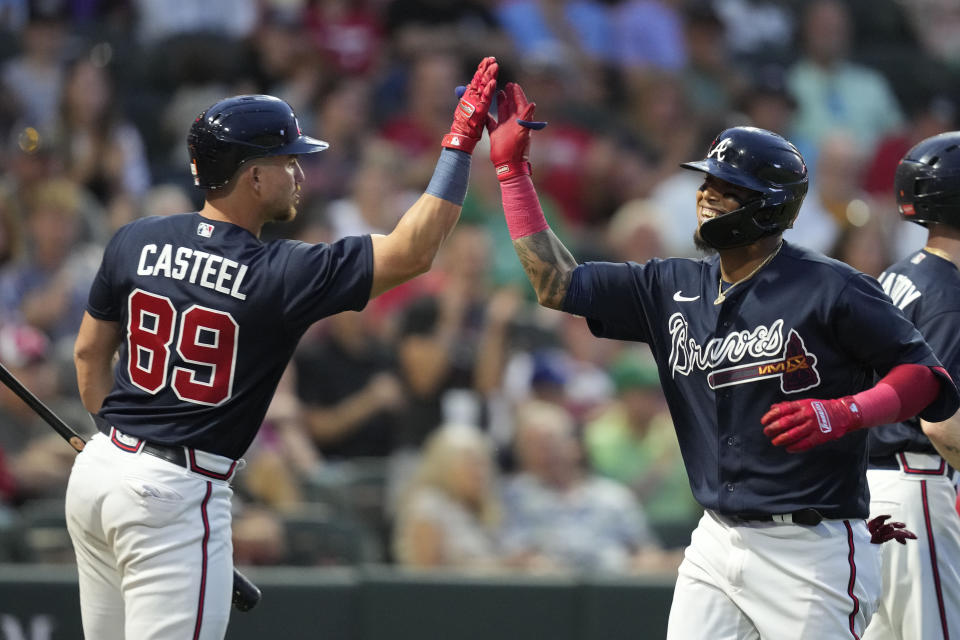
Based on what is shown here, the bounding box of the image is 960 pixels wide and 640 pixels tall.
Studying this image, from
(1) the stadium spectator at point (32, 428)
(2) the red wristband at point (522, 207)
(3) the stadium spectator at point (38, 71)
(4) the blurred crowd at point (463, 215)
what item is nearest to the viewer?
(2) the red wristband at point (522, 207)

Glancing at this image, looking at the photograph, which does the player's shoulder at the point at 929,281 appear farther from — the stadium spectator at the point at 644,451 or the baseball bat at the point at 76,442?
the stadium spectator at the point at 644,451

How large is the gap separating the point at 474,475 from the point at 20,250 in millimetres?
3231

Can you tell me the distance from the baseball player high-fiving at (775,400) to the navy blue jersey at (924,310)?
501 millimetres

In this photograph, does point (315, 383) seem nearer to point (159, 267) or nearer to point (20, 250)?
point (20, 250)

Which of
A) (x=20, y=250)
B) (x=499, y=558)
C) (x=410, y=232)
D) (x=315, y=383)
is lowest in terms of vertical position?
(x=499, y=558)

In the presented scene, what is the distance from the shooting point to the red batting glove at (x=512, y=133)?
14.9ft

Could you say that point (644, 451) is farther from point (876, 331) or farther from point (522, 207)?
point (876, 331)

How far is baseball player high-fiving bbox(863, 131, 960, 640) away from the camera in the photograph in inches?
185

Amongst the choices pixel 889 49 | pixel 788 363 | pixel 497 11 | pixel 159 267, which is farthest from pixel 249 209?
pixel 889 49

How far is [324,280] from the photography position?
167 inches

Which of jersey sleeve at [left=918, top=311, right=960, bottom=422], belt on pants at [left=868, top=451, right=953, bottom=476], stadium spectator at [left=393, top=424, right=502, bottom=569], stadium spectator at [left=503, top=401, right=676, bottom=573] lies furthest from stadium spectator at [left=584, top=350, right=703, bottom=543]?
jersey sleeve at [left=918, top=311, right=960, bottom=422]

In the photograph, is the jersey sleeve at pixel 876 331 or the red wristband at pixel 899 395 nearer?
the red wristband at pixel 899 395

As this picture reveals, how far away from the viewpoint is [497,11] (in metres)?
11.7

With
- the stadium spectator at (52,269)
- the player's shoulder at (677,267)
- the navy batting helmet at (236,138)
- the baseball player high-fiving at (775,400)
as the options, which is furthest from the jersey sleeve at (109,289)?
the stadium spectator at (52,269)
